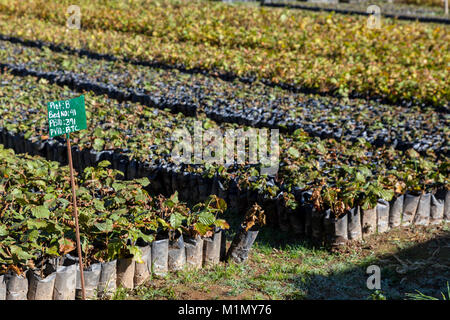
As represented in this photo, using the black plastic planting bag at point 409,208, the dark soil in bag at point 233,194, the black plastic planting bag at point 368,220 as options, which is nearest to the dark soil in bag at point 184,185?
the dark soil in bag at point 233,194

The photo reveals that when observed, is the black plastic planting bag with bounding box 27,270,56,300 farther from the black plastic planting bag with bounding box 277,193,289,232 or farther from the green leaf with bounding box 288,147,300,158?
the green leaf with bounding box 288,147,300,158

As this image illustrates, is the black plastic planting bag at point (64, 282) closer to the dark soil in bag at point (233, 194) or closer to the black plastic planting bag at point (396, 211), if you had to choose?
the dark soil in bag at point (233, 194)

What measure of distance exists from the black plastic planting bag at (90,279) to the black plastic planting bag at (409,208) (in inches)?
112

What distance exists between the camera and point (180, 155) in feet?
19.5

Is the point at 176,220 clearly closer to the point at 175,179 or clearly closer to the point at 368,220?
the point at 175,179

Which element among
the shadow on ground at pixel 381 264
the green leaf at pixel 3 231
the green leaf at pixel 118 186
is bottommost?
the shadow on ground at pixel 381 264

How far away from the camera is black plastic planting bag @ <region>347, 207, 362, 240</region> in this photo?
15.3 feet

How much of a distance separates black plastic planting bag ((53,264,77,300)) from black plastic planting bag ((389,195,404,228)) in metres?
2.87

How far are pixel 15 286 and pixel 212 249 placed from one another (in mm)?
1478

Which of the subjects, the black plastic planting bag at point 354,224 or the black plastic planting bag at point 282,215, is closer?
the black plastic planting bag at point 354,224

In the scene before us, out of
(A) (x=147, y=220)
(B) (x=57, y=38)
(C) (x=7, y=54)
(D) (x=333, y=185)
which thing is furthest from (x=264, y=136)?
(B) (x=57, y=38)

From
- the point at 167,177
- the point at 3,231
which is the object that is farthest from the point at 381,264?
the point at 3,231

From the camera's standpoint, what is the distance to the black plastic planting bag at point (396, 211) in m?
4.92

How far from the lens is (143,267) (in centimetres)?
395
